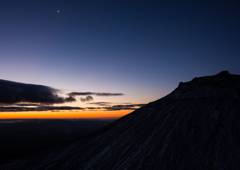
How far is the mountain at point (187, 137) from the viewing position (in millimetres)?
22141

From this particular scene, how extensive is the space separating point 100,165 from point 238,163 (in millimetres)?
24423

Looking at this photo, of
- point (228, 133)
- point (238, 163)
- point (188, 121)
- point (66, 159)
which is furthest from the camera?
point (66, 159)

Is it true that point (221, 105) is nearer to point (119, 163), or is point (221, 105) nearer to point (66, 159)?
point (119, 163)

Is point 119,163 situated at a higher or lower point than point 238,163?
lower

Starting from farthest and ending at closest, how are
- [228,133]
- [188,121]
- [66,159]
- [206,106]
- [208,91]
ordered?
[66,159] → [208,91] → [206,106] → [188,121] → [228,133]

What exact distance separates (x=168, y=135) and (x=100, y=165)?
52.9 ft

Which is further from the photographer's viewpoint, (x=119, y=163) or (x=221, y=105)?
(x=221, y=105)

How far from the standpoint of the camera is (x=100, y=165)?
30.1 metres

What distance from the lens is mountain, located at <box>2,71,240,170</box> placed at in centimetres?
2214

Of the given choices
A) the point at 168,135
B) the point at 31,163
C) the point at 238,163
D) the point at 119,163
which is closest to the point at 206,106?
the point at 168,135

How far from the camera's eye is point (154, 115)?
136 feet

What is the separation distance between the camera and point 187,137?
26.3 m

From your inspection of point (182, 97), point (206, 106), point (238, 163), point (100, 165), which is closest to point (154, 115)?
point (182, 97)

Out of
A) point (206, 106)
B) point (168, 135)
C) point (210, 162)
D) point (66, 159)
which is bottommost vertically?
point (66, 159)
